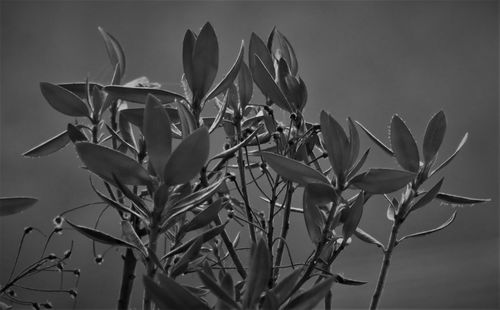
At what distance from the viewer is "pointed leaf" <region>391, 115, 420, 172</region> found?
0.47m

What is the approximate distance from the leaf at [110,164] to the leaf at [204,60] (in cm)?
11

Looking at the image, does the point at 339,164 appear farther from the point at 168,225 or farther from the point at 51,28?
the point at 51,28

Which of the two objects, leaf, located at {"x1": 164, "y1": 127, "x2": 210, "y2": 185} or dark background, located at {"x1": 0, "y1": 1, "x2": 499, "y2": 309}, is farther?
dark background, located at {"x1": 0, "y1": 1, "x2": 499, "y2": 309}

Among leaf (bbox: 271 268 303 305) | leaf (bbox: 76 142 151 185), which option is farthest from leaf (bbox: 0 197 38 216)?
leaf (bbox: 271 268 303 305)

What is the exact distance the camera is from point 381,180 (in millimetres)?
419

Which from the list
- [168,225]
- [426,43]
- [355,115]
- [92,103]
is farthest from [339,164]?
[426,43]

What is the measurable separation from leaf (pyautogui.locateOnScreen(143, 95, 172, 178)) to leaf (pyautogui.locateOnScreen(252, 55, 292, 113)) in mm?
131

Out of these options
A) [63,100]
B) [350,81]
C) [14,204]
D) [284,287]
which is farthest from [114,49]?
[350,81]

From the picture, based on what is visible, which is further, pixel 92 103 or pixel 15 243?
pixel 15 243

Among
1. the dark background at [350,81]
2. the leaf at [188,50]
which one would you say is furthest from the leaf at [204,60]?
the dark background at [350,81]

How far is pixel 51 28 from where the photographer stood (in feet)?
9.14

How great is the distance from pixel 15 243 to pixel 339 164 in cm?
239

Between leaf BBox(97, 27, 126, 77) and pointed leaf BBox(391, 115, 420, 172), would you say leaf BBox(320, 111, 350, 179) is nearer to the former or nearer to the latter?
pointed leaf BBox(391, 115, 420, 172)

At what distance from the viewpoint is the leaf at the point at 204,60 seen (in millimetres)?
449
